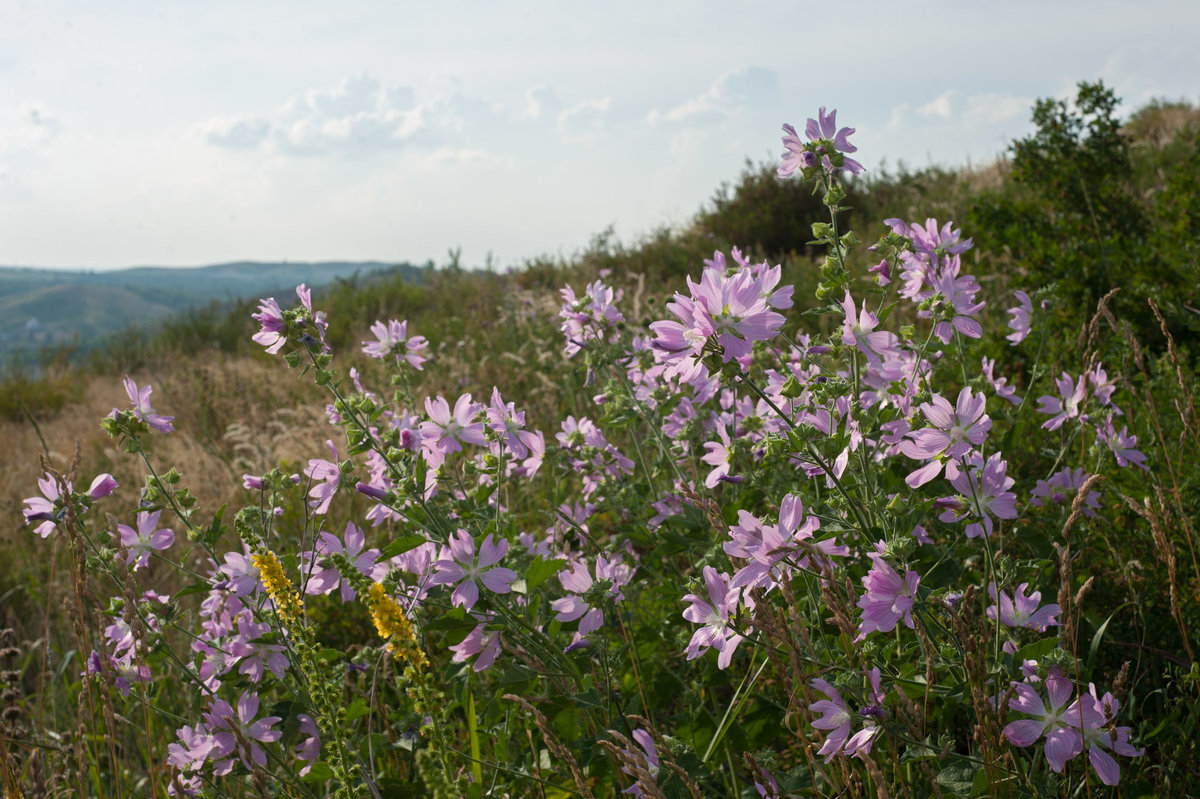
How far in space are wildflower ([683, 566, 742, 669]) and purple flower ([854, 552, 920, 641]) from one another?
24 cm

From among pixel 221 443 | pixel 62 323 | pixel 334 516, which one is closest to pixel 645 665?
pixel 334 516

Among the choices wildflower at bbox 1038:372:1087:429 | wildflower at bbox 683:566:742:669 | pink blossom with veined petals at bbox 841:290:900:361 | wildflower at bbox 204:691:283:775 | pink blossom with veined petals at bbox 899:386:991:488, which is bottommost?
wildflower at bbox 204:691:283:775

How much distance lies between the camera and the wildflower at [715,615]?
5.03ft

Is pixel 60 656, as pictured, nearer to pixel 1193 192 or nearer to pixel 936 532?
pixel 936 532

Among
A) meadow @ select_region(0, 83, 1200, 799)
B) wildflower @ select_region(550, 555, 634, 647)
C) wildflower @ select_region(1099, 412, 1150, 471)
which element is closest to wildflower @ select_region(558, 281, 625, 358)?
meadow @ select_region(0, 83, 1200, 799)

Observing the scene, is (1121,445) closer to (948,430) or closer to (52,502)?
(948,430)

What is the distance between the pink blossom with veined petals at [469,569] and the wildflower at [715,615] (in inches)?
15.0

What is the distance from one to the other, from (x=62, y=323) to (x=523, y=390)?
130659 mm

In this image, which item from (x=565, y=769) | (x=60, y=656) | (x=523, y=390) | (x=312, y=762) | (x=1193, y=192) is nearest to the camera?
(x=565, y=769)

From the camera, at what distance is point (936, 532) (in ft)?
7.67

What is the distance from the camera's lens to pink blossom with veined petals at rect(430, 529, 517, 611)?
5.49 feet

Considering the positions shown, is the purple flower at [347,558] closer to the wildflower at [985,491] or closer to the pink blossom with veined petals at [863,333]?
the pink blossom with veined petals at [863,333]

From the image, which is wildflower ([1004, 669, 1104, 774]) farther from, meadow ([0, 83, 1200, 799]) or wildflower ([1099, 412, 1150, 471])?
wildflower ([1099, 412, 1150, 471])

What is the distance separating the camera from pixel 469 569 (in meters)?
1.72
